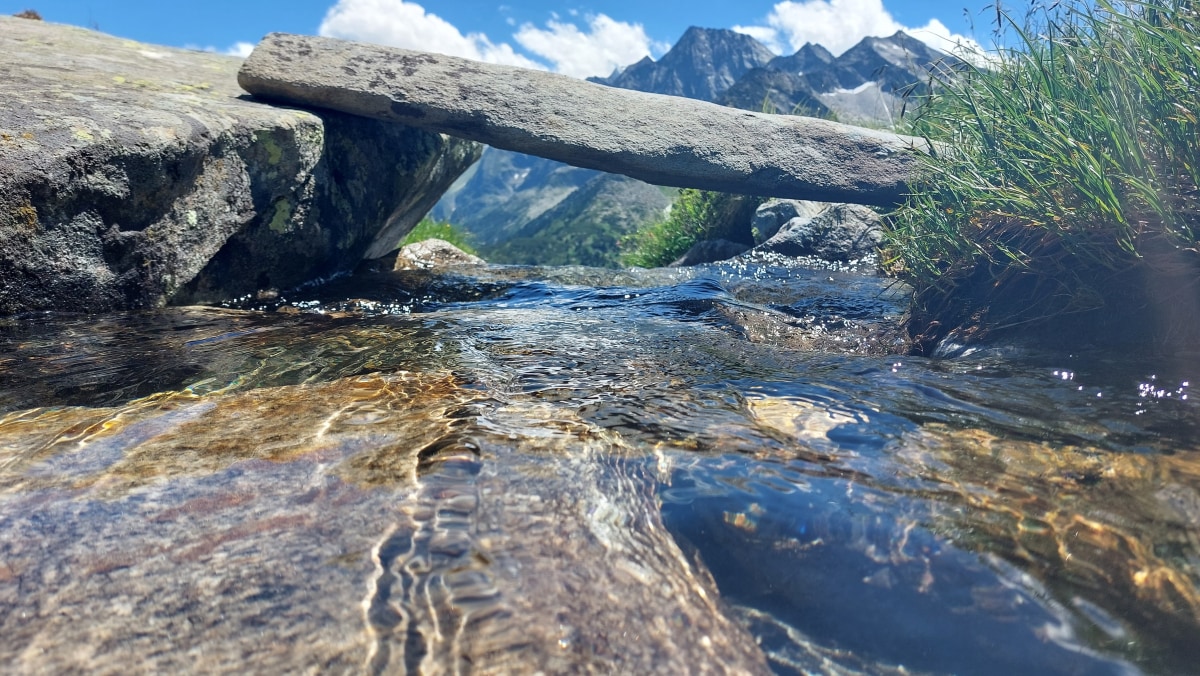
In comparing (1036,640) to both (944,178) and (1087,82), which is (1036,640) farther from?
(944,178)

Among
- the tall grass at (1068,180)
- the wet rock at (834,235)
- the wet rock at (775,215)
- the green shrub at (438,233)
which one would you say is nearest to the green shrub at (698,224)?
the wet rock at (775,215)

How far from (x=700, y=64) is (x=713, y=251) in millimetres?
99865

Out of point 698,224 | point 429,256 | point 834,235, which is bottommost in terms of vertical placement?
point 429,256

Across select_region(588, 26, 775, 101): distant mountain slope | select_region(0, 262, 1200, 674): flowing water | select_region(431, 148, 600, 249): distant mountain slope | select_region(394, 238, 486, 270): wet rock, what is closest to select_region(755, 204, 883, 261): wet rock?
select_region(394, 238, 486, 270): wet rock

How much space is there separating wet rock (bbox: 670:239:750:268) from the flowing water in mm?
7281

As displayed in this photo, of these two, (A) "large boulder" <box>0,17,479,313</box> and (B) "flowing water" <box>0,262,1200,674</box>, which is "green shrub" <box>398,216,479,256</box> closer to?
(A) "large boulder" <box>0,17,479,313</box>

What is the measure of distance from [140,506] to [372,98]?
4746mm

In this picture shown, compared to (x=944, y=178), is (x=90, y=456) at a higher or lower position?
lower

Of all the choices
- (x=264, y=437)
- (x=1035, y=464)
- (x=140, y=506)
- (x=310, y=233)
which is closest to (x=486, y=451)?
(x=264, y=437)

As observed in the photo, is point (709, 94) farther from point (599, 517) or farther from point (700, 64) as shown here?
point (599, 517)

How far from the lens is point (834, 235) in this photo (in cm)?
870

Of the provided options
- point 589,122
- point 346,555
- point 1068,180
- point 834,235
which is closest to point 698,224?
point 834,235

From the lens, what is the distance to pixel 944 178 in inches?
181

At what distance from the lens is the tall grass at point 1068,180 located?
3.01 metres
